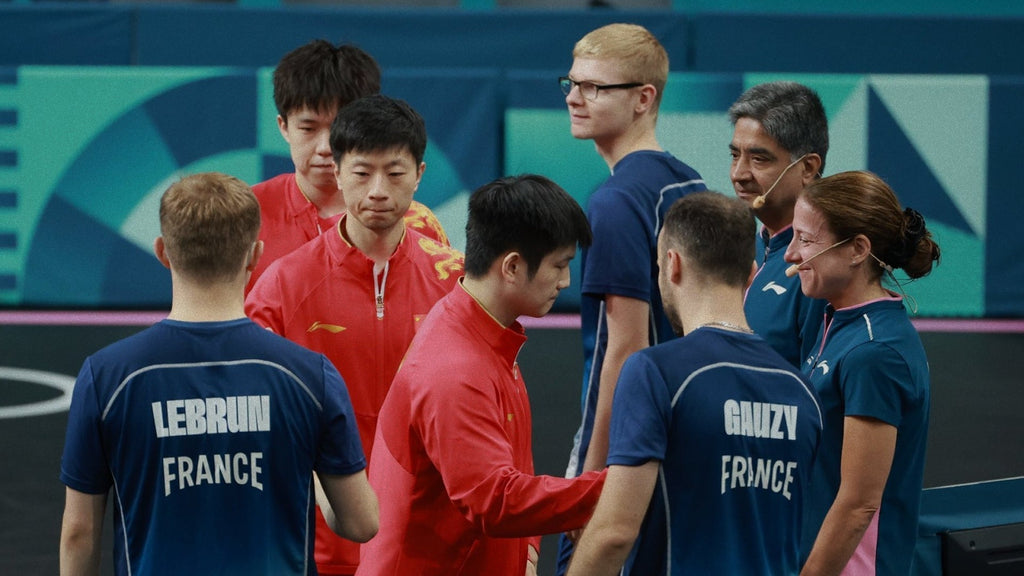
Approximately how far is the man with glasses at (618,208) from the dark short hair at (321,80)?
0.72 m

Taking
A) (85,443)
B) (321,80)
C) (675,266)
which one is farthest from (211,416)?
(321,80)

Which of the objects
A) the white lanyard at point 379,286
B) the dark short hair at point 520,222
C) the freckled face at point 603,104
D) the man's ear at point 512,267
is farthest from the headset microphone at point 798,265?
the white lanyard at point 379,286

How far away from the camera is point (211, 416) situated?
2818 millimetres

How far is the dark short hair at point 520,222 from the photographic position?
307cm

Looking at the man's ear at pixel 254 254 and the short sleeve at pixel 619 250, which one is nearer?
the man's ear at pixel 254 254

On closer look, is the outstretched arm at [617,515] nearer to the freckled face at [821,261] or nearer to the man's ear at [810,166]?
the freckled face at [821,261]

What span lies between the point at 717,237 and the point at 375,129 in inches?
51.8

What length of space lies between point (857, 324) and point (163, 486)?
1.72 m

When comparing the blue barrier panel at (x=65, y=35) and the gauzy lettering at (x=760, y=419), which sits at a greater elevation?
the blue barrier panel at (x=65, y=35)

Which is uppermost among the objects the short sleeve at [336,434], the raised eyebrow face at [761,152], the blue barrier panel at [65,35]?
the blue barrier panel at [65,35]

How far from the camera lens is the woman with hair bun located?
3248 millimetres

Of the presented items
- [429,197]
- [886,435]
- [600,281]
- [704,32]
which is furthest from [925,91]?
[886,435]

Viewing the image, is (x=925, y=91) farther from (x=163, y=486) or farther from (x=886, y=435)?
(x=163, y=486)

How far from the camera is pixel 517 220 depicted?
3.07m
